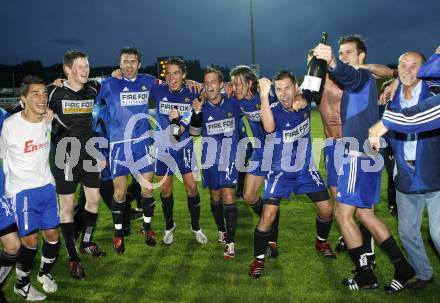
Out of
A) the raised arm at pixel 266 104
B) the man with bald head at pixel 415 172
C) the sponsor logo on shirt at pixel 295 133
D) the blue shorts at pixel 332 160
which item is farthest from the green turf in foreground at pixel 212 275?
the raised arm at pixel 266 104

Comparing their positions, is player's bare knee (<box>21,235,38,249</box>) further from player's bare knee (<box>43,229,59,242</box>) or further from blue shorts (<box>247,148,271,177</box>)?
blue shorts (<box>247,148,271,177</box>)

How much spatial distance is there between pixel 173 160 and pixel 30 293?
250cm

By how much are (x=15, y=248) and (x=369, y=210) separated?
11.6 ft

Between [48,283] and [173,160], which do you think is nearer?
[48,283]

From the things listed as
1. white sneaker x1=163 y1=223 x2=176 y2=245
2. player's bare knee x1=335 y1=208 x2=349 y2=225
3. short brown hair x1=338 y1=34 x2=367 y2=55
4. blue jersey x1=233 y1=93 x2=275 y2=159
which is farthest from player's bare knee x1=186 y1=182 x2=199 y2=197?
short brown hair x1=338 y1=34 x2=367 y2=55

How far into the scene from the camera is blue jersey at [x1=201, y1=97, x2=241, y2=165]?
5449mm

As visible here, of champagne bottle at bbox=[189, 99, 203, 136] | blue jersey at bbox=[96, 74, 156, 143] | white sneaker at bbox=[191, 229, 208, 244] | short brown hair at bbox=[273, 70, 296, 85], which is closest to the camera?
short brown hair at bbox=[273, 70, 296, 85]

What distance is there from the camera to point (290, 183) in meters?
4.88

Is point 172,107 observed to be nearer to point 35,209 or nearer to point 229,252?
point 229,252

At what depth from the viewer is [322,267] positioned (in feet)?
16.1

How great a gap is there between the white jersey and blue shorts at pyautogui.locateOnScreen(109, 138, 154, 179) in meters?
1.52

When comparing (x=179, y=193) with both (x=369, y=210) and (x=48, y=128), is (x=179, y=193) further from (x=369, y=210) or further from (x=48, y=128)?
(x=369, y=210)

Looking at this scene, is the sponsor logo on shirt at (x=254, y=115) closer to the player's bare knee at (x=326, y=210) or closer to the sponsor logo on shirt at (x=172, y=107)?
the sponsor logo on shirt at (x=172, y=107)

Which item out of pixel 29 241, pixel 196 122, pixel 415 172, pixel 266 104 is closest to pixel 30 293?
pixel 29 241
